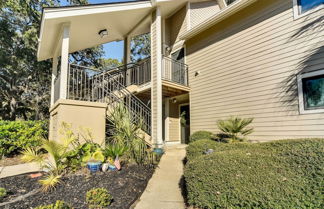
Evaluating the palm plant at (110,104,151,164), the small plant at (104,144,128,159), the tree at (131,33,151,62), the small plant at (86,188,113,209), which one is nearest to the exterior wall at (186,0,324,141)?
the palm plant at (110,104,151,164)

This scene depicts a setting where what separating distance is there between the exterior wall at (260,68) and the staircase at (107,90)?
2.39 m

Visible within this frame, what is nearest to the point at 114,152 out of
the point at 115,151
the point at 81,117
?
the point at 115,151

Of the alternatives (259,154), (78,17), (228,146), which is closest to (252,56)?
(228,146)

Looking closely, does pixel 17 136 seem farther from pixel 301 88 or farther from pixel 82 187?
pixel 301 88

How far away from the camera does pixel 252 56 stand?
618 centimetres

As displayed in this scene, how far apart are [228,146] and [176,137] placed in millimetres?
5116

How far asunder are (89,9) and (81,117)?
3690 millimetres

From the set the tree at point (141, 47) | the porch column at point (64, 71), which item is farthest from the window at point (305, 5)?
the tree at point (141, 47)

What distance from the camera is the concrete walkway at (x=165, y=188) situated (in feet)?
11.6

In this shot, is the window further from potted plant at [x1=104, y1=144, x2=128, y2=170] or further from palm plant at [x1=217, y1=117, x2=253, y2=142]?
potted plant at [x1=104, y1=144, x2=128, y2=170]

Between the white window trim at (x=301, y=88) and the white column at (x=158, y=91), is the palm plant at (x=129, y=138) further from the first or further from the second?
the white window trim at (x=301, y=88)

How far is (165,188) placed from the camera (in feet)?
13.9

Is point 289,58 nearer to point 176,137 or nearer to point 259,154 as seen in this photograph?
point 259,154

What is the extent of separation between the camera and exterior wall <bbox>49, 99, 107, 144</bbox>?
530 centimetres
